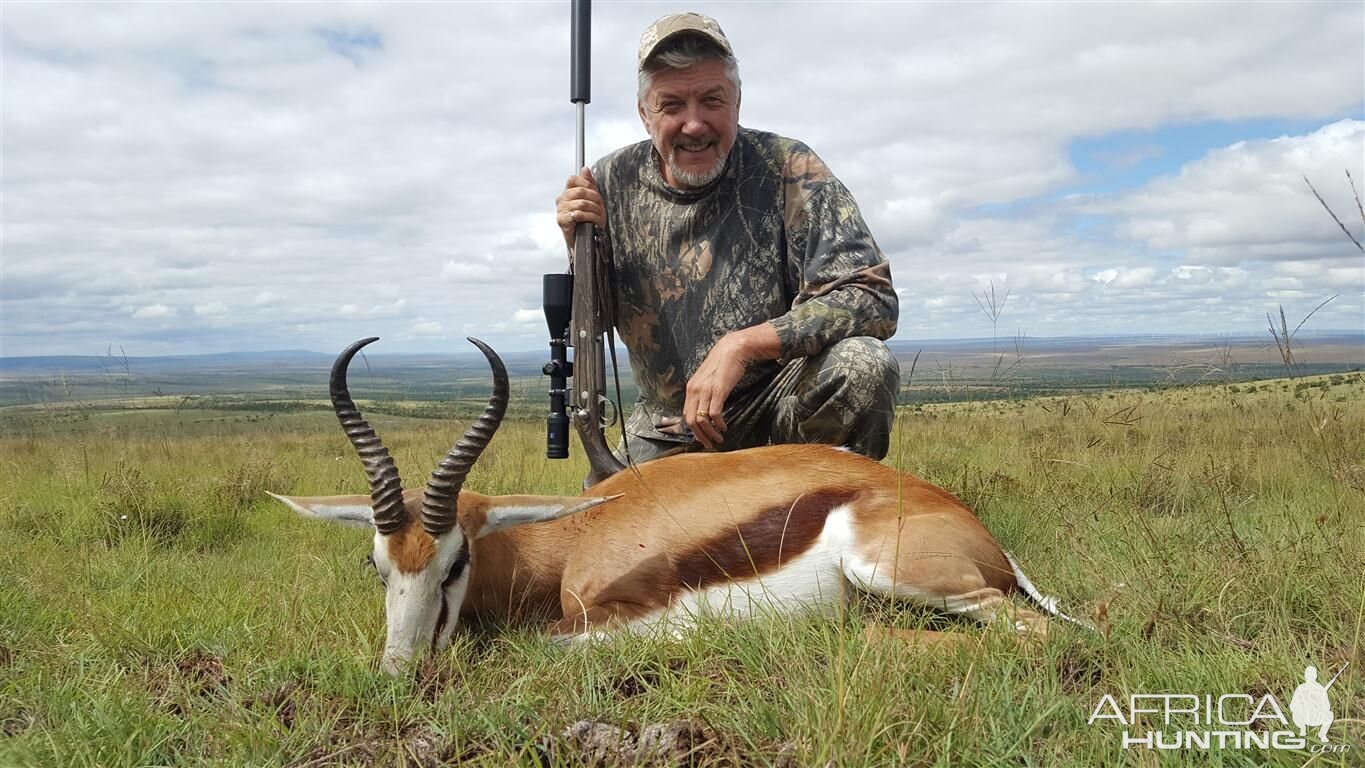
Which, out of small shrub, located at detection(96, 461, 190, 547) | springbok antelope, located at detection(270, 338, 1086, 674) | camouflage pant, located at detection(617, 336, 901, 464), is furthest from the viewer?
small shrub, located at detection(96, 461, 190, 547)

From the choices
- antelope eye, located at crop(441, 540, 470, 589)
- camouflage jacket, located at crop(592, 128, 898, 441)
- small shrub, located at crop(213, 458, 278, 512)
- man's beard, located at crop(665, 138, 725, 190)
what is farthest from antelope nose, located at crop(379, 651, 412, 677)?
small shrub, located at crop(213, 458, 278, 512)

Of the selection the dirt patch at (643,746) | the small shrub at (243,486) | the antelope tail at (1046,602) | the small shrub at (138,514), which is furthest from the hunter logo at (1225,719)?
the small shrub at (243,486)

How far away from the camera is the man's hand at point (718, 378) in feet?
13.5

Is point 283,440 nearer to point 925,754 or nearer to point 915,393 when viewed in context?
point 915,393

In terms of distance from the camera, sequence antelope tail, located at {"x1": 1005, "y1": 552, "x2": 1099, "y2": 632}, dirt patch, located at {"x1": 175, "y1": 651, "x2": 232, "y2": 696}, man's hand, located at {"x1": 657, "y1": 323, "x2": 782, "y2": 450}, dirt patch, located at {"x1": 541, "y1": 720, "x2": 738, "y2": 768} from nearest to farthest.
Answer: dirt patch, located at {"x1": 541, "y1": 720, "x2": 738, "y2": 768}
dirt patch, located at {"x1": 175, "y1": 651, "x2": 232, "y2": 696}
antelope tail, located at {"x1": 1005, "y1": 552, "x2": 1099, "y2": 632}
man's hand, located at {"x1": 657, "y1": 323, "x2": 782, "y2": 450}

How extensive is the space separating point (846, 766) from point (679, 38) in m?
3.96

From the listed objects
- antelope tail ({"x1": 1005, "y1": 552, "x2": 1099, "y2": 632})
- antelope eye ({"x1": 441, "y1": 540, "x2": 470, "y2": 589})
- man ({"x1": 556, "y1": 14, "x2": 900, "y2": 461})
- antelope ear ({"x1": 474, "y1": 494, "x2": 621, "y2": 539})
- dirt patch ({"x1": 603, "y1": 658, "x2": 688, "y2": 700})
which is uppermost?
man ({"x1": 556, "y1": 14, "x2": 900, "y2": 461})

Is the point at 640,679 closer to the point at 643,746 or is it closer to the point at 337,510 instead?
the point at 643,746

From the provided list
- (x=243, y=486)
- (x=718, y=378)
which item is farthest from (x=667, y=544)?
(x=243, y=486)

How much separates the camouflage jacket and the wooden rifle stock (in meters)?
0.34

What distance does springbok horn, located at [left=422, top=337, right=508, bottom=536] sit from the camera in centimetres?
319

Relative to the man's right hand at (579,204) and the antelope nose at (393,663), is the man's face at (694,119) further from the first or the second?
the antelope nose at (393,663)

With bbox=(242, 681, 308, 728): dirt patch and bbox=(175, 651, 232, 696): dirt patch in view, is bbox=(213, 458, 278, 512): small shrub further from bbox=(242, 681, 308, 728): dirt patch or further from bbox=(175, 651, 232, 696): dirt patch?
bbox=(242, 681, 308, 728): dirt patch

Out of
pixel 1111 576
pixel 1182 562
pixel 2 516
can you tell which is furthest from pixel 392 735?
pixel 2 516
